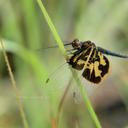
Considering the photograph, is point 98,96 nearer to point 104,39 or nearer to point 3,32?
point 104,39

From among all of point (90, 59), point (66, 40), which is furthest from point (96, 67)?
point (66, 40)

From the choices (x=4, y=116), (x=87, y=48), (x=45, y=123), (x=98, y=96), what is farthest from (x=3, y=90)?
(x=87, y=48)

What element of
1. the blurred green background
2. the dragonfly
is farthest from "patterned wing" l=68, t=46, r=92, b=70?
the blurred green background

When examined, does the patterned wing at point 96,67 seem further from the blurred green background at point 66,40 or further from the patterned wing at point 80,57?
the blurred green background at point 66,40

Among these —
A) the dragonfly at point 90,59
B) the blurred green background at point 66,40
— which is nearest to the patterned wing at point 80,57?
the dragonfly at point 90,59

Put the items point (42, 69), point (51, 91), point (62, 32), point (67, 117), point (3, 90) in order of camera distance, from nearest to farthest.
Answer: point (51, 91) < point (42, 69) < point (67, 117) < point (3, 90) < point (62, 32)
